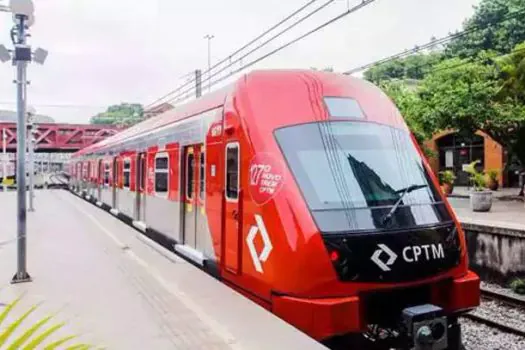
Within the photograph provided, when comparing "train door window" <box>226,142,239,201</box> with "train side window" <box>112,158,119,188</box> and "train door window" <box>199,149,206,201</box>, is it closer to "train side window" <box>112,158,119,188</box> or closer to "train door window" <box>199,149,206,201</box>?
"train door window" <box>199,149,206,201</box>

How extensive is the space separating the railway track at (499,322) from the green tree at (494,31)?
27031mm

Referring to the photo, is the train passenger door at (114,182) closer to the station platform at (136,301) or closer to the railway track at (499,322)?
the station platform at (136,301)

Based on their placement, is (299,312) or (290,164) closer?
(299,312)

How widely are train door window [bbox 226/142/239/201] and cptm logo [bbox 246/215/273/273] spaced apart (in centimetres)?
59

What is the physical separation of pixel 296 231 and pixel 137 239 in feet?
20.8

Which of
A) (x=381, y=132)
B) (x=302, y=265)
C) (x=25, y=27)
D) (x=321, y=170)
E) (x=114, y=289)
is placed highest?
(x=25, y=27)

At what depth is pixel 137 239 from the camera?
10.1m

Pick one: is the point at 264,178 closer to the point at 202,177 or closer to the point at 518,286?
the point at 202,177

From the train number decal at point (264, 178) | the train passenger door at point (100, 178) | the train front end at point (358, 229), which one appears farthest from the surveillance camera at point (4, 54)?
the train passenger door at point (100, 178)

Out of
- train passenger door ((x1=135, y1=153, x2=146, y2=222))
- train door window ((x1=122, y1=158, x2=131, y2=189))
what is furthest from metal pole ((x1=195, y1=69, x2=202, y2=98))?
train passenger door ((x1=135, y1=153, x2=146, y2=222))

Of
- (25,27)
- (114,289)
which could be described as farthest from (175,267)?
(25,27)

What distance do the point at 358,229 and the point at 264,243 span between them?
886 millimetres

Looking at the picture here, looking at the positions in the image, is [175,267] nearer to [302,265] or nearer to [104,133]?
[302,265]

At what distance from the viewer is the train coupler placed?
416 cm
